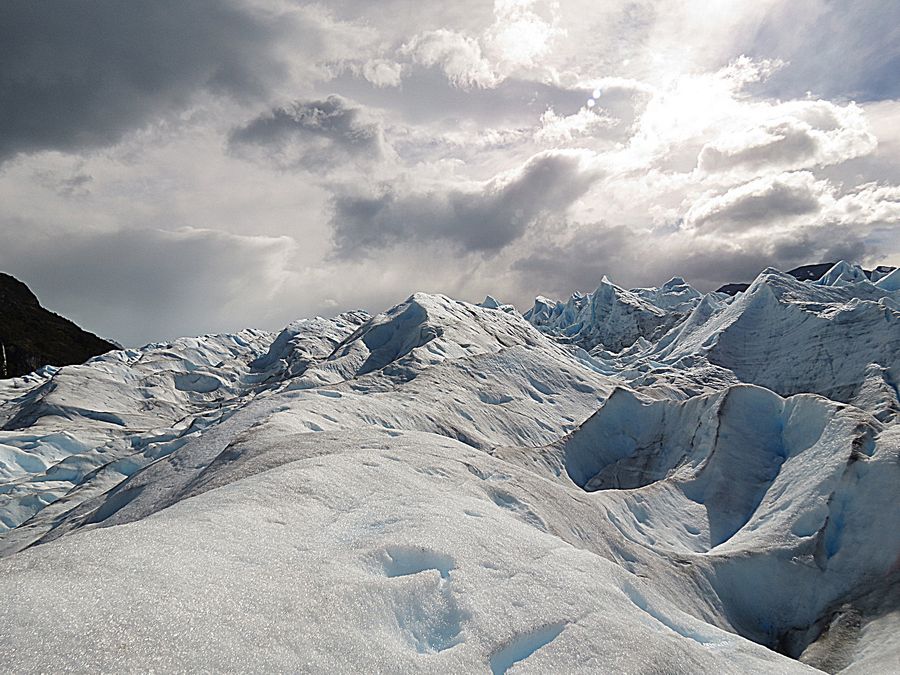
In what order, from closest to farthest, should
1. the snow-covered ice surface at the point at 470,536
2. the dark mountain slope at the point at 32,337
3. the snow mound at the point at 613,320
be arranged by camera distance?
the snow-covered ice surface at the point at 470,536
the snow mound at the point at 613,320
the dark mountain slope at the point at 32,337

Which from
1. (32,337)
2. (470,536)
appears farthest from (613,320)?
(32,337)

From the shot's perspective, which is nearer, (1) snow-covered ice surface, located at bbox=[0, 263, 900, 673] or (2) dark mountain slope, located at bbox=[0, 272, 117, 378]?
(1) snow-covered ice surface, located at bbox=[0, 263, 900, 673]

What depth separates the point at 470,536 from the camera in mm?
7102

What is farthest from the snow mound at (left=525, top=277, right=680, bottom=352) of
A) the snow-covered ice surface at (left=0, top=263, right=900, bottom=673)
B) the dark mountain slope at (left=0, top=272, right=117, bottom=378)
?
the dark mountain slope at (left=0, top=272, right=117, bottom=378)

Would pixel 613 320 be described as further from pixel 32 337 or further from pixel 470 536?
pixel 32 337

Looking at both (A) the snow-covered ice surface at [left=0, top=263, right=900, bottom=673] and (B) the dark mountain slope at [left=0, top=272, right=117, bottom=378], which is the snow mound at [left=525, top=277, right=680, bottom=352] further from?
(B) the dark mountain slope at [left=0, top=272, right=117, bottom=378]

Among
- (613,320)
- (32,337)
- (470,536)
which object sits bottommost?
(470,536)

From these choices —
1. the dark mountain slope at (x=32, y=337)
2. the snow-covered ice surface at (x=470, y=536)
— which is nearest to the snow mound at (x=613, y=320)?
the snow-covered ice surface at (x=470, y=536)

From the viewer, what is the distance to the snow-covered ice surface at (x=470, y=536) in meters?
4.24

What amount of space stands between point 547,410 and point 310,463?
27.7m

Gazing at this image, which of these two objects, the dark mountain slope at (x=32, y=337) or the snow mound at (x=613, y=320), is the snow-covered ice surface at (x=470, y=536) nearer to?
the snow mound at (x=613, y=320)

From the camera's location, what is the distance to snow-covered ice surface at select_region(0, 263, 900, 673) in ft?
13.9

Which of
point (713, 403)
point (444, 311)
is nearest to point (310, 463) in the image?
point (713, 403)

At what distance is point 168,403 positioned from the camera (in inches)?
2682
